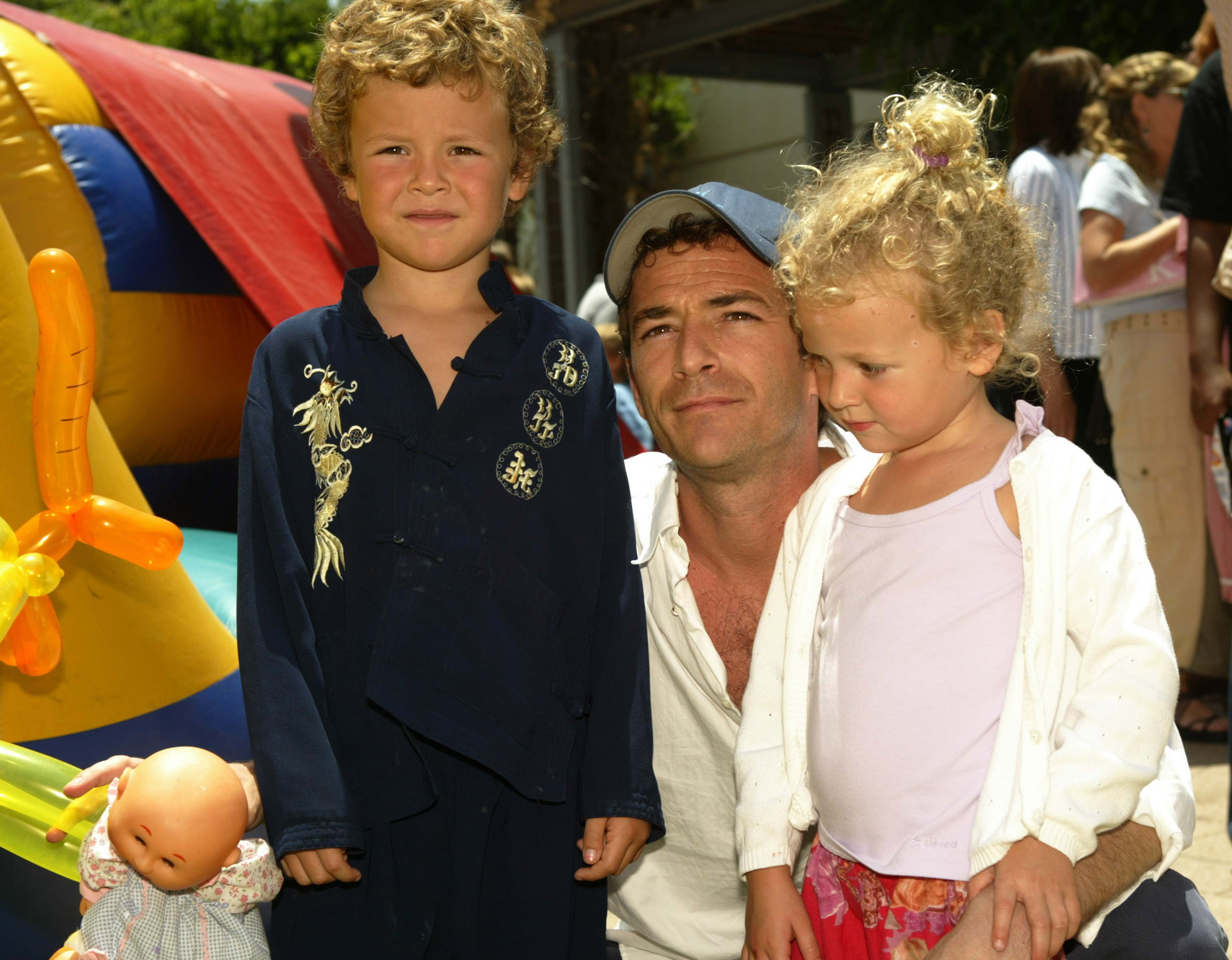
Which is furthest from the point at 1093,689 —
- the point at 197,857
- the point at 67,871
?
the point at 67,871

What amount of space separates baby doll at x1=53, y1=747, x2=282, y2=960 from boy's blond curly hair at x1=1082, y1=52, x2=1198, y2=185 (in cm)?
342

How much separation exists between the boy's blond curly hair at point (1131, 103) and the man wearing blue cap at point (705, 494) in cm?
230

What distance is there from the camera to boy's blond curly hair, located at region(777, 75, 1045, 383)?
5.13ft

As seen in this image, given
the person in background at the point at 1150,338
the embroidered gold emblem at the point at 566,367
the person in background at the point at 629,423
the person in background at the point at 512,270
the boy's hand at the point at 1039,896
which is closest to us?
the boy's hand at the point at 1039,896

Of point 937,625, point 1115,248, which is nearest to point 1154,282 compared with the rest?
point 1115,248

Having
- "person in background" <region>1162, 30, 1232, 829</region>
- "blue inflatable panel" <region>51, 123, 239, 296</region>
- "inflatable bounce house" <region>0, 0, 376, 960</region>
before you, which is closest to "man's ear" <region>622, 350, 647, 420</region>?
"inflatable bounce house" <region>0, 0, 376, 960</region>

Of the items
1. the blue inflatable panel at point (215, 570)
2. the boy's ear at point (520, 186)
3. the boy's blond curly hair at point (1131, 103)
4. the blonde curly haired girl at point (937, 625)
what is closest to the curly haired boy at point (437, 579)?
the boy's ear at point (520, 186)

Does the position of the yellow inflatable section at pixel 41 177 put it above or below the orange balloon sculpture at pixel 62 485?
above

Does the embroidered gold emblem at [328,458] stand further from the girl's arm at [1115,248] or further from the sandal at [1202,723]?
the sandal at [1202,723]

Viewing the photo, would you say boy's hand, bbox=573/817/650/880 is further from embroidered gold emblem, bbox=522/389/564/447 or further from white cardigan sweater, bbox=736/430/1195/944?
embroidered gold emblem, bbox=522/389/564/447

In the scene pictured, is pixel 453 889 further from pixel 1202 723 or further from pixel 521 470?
pixel 1202 723

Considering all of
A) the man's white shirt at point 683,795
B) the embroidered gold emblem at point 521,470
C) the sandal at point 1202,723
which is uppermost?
the embroidered gold emblem at point 521,470

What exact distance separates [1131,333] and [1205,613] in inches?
36.6

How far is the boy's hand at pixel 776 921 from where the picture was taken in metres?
1.60
